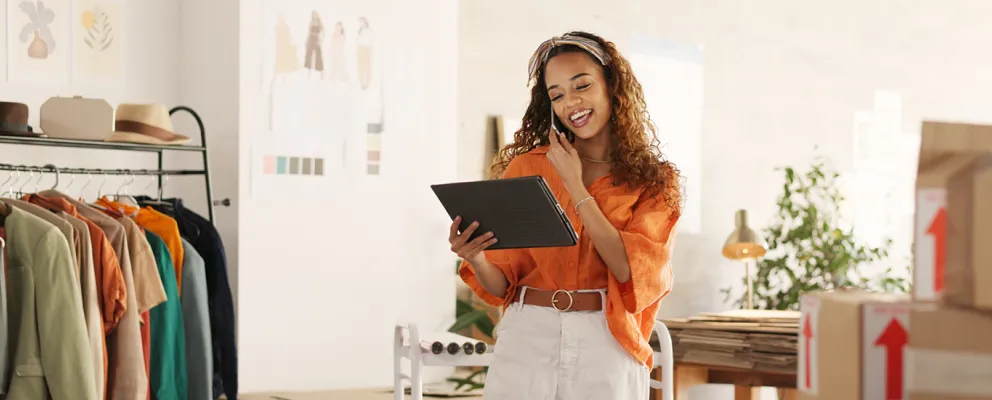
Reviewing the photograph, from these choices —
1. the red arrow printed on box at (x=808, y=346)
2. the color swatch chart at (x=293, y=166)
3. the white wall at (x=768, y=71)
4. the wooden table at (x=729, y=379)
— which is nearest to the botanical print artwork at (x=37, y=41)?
Result: the color swatch chart at (x=293, y=166)

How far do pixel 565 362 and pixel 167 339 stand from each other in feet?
5.87

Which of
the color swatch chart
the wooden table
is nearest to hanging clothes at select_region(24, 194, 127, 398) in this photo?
the color swatch chart

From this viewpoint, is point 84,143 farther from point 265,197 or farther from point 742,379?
point 742,379

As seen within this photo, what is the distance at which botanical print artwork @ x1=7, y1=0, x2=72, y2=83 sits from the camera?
3.85 meters

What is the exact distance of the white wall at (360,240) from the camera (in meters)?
4.16

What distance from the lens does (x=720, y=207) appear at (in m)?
6.20

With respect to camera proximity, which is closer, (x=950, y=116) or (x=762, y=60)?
(x=762, y=60)

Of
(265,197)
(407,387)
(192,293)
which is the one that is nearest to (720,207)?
(407,387)

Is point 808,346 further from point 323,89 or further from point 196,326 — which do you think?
point 323,89

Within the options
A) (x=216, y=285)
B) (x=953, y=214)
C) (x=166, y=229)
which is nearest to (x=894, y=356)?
(x=953, y=214)

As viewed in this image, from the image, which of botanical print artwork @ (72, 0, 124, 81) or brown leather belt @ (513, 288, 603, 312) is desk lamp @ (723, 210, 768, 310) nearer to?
botanical print artwork @ (72, 0, 124, 81)

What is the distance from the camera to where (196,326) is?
3.50 m

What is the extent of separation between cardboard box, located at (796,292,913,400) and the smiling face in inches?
38.7

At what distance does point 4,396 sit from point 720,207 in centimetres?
427
